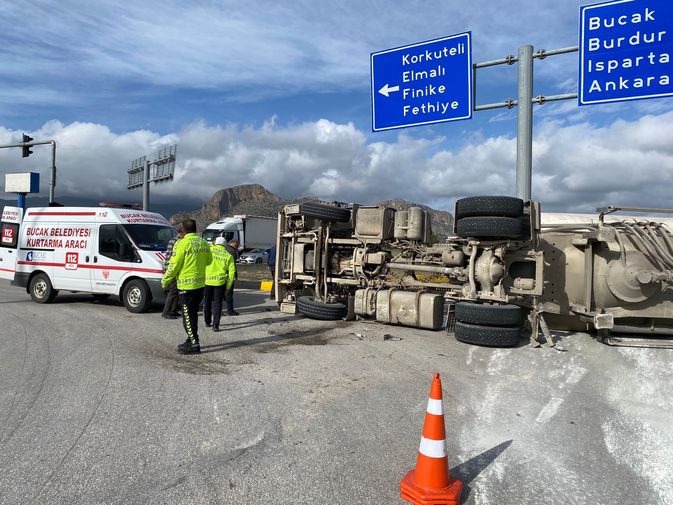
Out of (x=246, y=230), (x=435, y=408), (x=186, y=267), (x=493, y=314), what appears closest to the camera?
(x=435, y=408)

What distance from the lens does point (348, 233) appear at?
1036cm

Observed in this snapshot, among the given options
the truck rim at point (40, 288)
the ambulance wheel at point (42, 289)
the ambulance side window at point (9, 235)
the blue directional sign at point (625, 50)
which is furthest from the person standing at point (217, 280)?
the blue directional sign at point (625, 50)

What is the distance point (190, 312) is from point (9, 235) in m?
8.25

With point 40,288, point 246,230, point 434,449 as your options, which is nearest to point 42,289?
point 40,288

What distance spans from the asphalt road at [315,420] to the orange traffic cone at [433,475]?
5.4 inches

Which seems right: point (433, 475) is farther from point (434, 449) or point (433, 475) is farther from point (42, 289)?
point (42, 289)

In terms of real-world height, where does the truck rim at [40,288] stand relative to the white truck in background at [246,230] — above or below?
below

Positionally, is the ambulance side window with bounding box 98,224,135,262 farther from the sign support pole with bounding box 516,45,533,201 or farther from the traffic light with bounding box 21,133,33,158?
the traffic light with bounding box 21,133,33,158

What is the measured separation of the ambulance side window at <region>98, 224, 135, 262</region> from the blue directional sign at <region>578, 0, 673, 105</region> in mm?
8922

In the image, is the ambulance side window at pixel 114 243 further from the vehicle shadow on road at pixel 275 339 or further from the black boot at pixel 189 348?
the black boot at pixel 189 348

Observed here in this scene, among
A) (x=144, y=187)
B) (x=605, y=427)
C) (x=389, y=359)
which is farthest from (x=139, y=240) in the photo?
(x=144, y=187)

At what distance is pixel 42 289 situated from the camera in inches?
448

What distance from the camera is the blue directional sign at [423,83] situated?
371 inches

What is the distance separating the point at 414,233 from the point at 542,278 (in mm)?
2389
